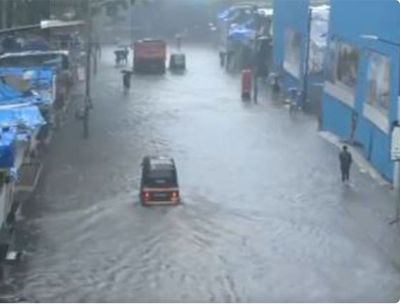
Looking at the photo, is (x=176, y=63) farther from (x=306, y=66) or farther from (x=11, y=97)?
(x=11, y=97)

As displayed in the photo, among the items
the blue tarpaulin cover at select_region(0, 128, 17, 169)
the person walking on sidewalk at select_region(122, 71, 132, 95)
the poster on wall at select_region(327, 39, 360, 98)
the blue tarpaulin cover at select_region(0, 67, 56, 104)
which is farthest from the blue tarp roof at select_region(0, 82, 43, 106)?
the person walking on sidewalk at select_region(122, 71, 132, 95)

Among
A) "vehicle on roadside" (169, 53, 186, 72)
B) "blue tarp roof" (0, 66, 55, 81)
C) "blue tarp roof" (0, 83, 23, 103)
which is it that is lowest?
"vehicle on roadside" (169, 53, 186, 72)

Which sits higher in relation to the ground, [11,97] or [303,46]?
[11,97]

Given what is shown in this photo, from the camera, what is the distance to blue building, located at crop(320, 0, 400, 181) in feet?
110

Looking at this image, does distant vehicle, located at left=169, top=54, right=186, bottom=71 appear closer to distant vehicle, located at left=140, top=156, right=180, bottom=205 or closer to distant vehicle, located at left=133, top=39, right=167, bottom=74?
distant vehicle, located at left=133, top=39, right=167, bottom=74

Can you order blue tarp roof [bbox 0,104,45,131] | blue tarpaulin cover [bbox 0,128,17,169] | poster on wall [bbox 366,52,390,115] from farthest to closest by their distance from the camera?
poster on wall [bbox 366,52,390,115] → blue tarp roof [bbox 0,104,45,131] → blue tarpaulin cover [bbox 0,128,17,169]

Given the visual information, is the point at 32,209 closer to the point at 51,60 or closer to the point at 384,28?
the point at 384,28

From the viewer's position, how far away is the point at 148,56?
65.1 m

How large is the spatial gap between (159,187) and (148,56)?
36649 millimetres

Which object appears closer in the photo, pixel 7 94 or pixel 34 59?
pixel 7 94

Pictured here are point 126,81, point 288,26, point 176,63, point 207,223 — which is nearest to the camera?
point 207,223

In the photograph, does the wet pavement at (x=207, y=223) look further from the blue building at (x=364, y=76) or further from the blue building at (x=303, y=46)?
the blue building at (x=303, y=46)

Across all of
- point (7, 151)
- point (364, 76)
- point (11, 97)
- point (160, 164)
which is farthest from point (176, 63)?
point (7, 151)

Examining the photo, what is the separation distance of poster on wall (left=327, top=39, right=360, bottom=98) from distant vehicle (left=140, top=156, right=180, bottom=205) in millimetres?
12738
